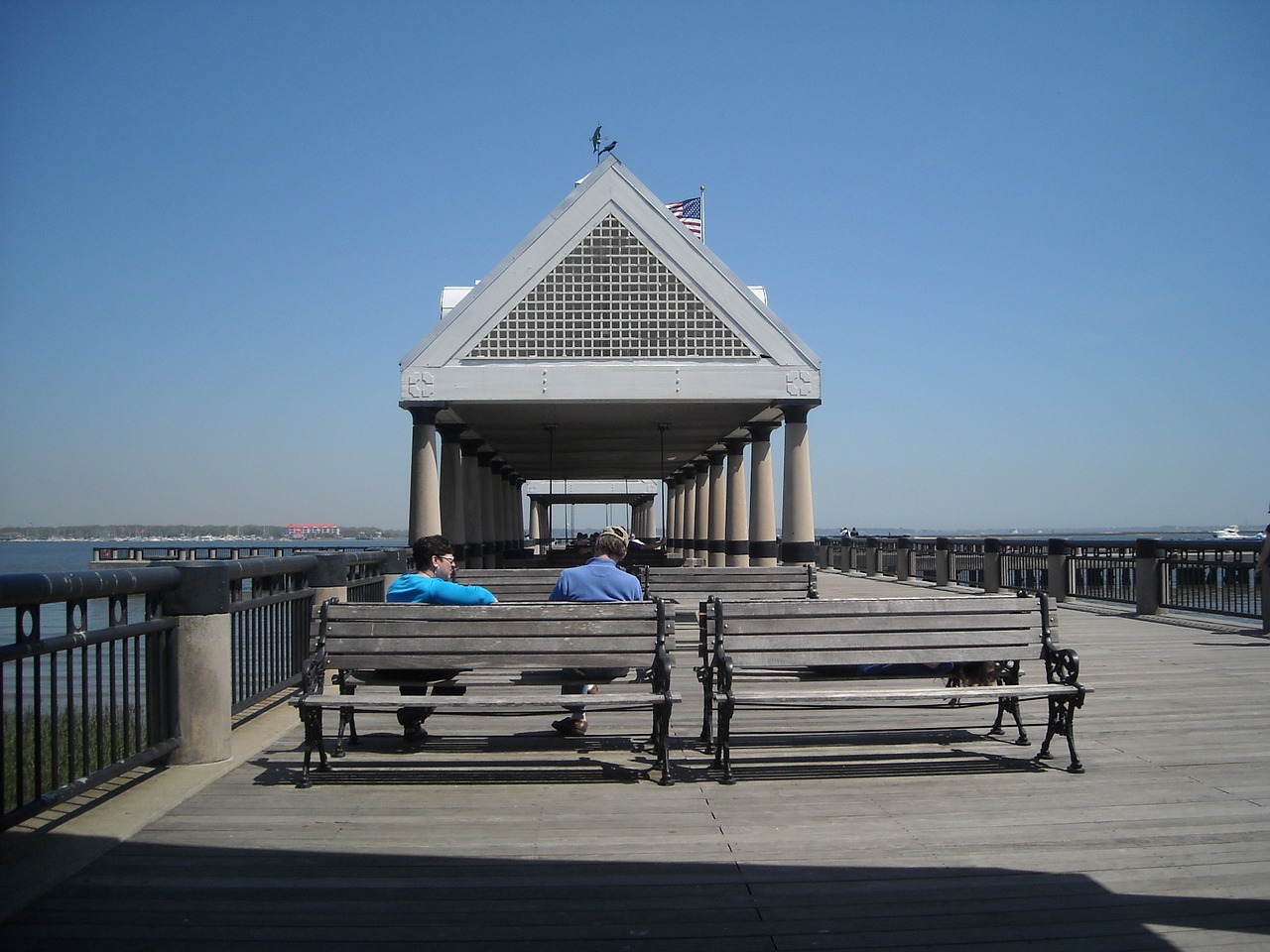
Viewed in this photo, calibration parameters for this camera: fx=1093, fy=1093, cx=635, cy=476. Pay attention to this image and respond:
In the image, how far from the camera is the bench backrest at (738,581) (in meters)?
12.0

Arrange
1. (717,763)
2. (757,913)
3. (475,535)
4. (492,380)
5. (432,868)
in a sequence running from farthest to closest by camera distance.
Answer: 1. (475,535)
2. (492,380)
3. (717,763)
4. (432,868)
5. (757,913)

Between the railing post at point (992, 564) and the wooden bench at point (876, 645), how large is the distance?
593 inches

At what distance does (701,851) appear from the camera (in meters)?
4.55

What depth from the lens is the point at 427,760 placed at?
6.26 metres

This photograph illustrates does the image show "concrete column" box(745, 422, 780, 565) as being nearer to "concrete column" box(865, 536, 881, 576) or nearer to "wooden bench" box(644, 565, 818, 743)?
"wooden bench" box(644, 565, 818, 743)

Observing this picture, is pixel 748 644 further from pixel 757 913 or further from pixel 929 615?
pixel 757 913

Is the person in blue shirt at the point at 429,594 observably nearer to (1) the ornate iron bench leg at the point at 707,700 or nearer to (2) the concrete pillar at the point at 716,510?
(1) the ornate iron bench leg at the point at 707,700

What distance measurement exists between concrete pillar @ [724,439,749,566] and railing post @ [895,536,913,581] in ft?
14.1

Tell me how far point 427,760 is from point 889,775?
259 centimetres

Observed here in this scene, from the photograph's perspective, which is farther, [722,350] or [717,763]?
[722,350]

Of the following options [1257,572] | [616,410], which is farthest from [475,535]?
[1257,572]

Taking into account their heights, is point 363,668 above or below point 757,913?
above

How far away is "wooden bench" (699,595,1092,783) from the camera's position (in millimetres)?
5828

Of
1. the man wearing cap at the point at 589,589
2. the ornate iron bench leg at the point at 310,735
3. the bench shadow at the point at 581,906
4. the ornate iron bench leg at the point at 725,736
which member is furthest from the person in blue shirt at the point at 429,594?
the bench shadow at the point at 581,906
